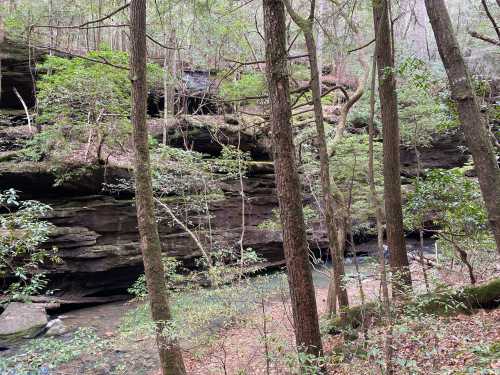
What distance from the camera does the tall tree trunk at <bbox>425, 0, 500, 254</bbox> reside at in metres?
4.04

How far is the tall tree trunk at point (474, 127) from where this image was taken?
4.04 m

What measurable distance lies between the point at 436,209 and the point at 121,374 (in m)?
7.50

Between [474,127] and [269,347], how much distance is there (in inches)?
162

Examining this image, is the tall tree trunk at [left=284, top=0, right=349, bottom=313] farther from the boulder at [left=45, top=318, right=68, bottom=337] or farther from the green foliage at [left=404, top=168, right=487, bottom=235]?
the boulder at [left=45, top=318, right=68, bottom=337]

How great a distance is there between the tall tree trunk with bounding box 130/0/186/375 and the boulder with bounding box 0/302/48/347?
6015mm

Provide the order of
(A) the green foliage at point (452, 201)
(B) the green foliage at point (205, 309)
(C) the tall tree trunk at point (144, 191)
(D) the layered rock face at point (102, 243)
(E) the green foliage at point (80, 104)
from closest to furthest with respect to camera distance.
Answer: (C) the tall tree trunk at point (144, 191) < (A) the green foliage at point (452, 201) < (B) the green foliage at point (205, 309) < (E) the green foliage at point (80, 104) < (D) the layered rock face at point (102, 243)

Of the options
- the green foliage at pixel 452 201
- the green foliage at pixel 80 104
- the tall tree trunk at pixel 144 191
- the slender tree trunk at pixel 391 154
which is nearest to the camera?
the tall tree trunk at pixel 144 191

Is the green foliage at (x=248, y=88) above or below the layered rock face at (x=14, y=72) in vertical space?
below

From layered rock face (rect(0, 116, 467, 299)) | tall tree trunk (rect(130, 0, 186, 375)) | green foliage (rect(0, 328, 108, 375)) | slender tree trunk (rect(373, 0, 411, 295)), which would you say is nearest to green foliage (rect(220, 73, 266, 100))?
layered rock face (rect(0, 116, 467, 299))

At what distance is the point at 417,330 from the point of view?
4617mm

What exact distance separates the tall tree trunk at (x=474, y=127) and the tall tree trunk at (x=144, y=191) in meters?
4.34

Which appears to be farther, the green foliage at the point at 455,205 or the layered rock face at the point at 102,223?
the layered rock face at the point at 102,223

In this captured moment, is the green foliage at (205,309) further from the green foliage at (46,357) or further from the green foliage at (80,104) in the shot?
the green foliage at (80,104)

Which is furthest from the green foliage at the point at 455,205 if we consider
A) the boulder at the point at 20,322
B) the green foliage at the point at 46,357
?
the boulder at the point at 20,322
